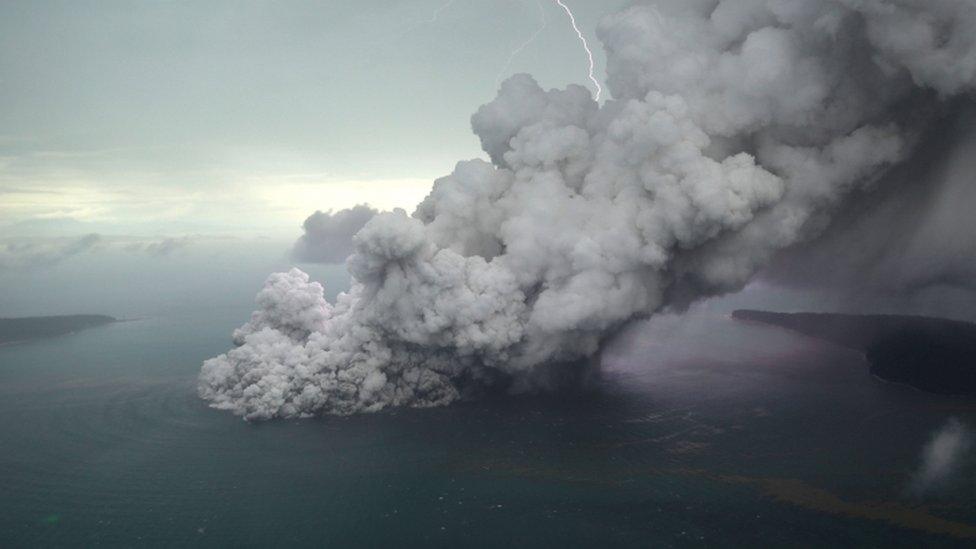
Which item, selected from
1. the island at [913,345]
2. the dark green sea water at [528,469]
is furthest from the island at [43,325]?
the island at [913,345]

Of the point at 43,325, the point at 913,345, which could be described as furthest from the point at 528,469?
the point at 43,325

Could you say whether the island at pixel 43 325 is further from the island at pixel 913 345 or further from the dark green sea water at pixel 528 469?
the island at pixel 913 345

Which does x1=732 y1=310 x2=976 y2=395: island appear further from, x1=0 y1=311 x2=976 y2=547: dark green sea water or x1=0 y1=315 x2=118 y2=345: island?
x1=0 y1=315 x2=118 y2=345: island

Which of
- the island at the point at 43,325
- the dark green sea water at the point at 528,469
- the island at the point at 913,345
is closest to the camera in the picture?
the dark green sea water at the point at 528,469

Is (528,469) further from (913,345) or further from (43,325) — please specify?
(43,325)

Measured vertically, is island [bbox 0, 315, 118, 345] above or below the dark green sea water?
above

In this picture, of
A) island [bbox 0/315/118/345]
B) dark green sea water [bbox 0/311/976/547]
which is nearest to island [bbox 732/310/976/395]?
dark green sea water [bbox 0/311/976/547]

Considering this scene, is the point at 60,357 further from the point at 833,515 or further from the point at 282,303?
the point at 833,515
